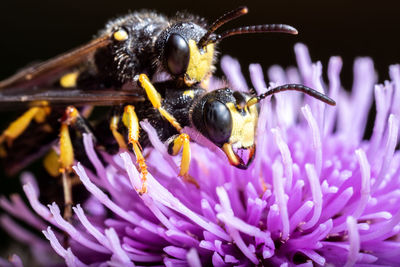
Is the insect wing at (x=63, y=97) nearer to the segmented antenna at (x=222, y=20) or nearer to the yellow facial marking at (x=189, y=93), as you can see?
the yellow facial marking at (x=189, y=93)

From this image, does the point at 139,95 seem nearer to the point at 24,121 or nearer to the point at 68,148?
the point at 68,148

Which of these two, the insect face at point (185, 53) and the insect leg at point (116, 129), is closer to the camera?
the insect face at point (185, 53)

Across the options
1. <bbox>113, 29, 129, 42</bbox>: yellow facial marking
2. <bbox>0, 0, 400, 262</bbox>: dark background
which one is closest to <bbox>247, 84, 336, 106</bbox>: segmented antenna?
<bbox>113, 29, 129, 42</bbox>: yellow facial marking

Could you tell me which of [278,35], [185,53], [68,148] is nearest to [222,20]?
[185,53]

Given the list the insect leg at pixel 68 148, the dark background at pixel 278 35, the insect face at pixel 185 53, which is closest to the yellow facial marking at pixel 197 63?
the insect face at pixel 185 53

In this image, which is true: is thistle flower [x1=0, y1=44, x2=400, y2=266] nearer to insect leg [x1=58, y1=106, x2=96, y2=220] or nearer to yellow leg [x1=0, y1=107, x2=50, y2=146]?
insect leg [x1=58, y1=106, x2=96, y2=220]

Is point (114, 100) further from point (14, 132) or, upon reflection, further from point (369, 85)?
point (369, 85)

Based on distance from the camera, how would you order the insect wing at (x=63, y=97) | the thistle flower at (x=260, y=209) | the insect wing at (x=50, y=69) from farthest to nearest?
the insect wing at (x=50, y=69)
the insect wing at (x=63, y=97)
the thistle flower at (x=260, y=209)
